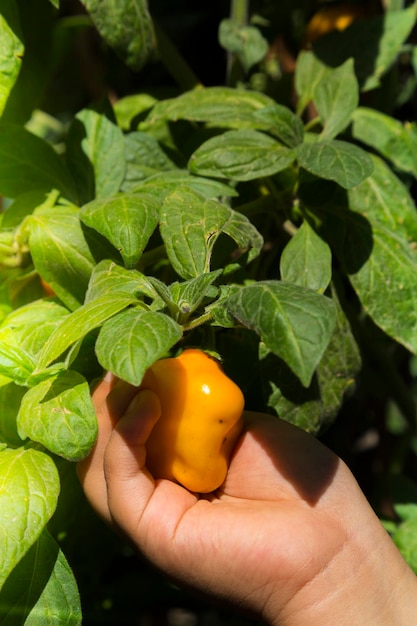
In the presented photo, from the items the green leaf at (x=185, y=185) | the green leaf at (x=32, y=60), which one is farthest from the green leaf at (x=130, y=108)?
the green leaf at (x=185, y=185)

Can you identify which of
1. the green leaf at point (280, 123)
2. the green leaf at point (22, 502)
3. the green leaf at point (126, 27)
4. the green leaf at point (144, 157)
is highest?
the green leaf at point (126, 27)

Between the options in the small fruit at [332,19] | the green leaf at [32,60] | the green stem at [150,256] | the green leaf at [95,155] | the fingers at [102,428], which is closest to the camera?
the fingers at [102,428]

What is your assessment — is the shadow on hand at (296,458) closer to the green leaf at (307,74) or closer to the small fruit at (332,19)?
the green leaf at (307,74)

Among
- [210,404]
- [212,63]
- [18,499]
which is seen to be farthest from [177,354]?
[212,63]

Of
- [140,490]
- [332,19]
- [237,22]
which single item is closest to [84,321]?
[140,490]

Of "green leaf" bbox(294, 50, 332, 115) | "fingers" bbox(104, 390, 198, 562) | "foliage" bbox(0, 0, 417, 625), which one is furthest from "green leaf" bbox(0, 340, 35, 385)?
→ "green leaf" bbox(294, 50, 332, 115)

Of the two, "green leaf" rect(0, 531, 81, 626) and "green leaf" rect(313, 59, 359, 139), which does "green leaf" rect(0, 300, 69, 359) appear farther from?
"green leaf" rect(313, 59, 359, 139)

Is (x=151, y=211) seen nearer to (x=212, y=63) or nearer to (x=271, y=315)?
(x=271, y=315)
